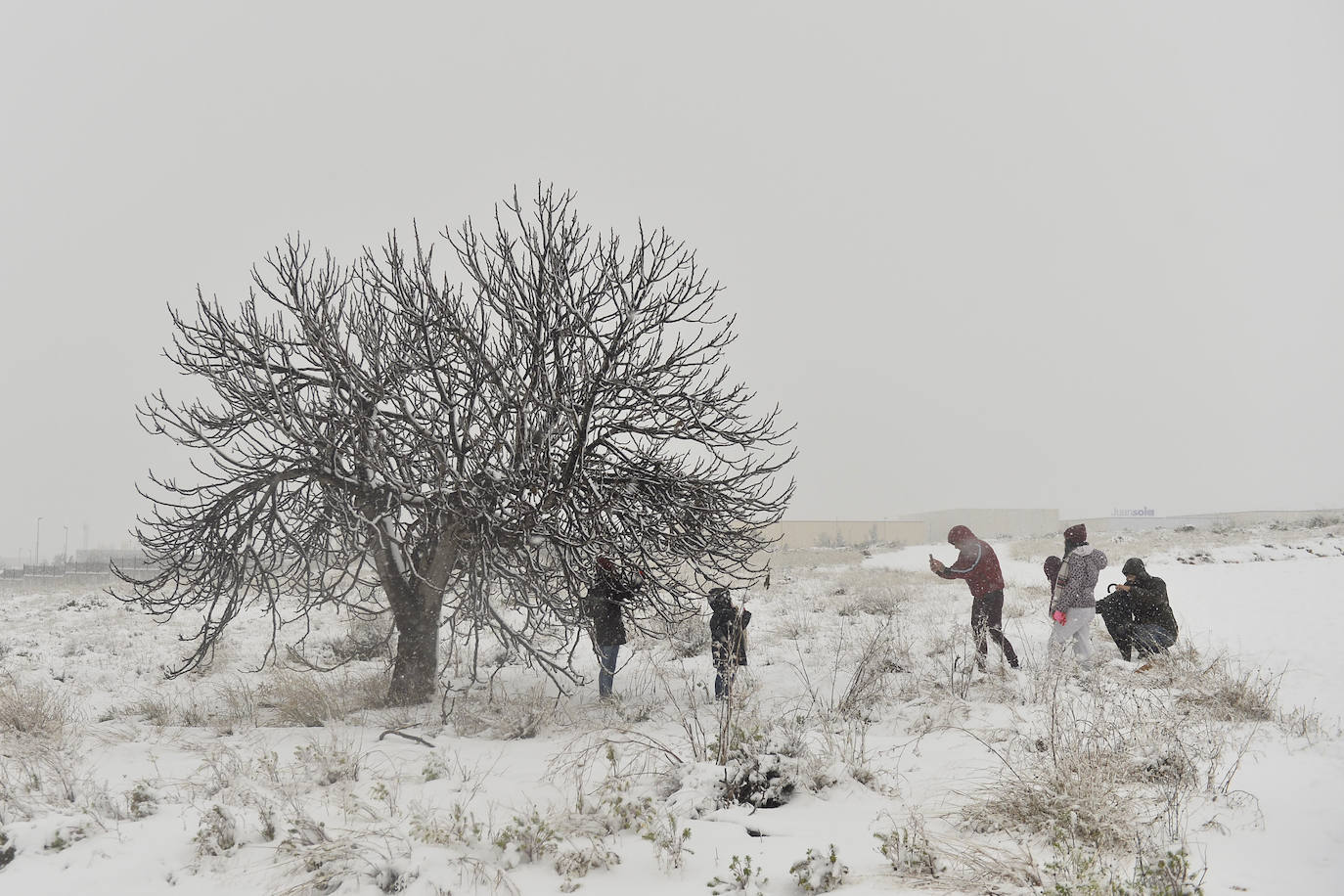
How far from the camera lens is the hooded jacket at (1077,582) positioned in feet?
25.8

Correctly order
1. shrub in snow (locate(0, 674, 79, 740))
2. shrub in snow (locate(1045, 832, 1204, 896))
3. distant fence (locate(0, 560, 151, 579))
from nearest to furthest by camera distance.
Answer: shrub in snow (locate(1045, 832, 1204, 896)) → shrub in snow (locate(0, 674, 79, 740)) → distant fence (locate(0, 560, 151, 579))

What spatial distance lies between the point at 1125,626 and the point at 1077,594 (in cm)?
114

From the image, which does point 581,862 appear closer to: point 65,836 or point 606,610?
point 65,836

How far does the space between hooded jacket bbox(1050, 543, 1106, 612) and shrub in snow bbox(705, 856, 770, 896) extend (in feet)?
19.4

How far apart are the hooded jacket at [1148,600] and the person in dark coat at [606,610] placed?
18.5 ft

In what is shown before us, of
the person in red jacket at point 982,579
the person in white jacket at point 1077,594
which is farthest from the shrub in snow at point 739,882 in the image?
the person in white jacket at point 1077,594

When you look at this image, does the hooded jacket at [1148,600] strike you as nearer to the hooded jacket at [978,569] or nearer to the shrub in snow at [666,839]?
the hooded jacket at [978,569]

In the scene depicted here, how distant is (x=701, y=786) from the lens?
14.3 ft

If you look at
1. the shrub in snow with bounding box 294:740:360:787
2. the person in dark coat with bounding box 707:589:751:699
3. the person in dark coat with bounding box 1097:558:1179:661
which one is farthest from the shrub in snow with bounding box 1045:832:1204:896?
the person in dark coat with bounding box 1097:558:1179:661

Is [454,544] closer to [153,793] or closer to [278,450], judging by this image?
[278,450]

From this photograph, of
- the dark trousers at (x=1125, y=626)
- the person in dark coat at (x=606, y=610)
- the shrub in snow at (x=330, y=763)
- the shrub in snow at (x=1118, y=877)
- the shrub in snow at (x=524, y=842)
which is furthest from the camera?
the dark trousers at (x=1125, y=626)

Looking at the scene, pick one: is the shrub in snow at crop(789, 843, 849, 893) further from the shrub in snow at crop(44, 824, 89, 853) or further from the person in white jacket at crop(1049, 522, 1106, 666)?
the person in white jacket at crop(1049, 522, 1106, 666)

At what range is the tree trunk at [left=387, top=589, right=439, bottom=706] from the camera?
24.6 feet

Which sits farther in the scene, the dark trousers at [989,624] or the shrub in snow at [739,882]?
the dark trousers at [989,624]
